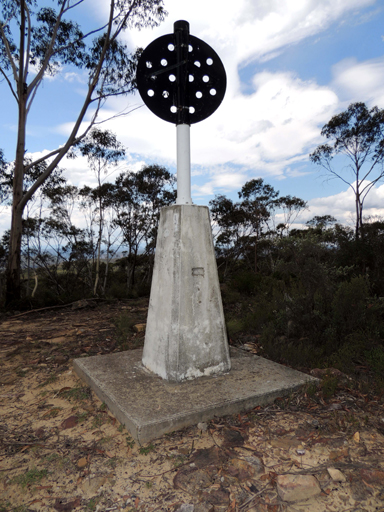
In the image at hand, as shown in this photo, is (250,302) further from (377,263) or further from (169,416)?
(169,416)

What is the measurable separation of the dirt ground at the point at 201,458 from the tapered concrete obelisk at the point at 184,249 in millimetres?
670

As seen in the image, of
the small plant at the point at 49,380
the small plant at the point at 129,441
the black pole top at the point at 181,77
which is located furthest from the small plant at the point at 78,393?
the black pole top at the point at 181,77

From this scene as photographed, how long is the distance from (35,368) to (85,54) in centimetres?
1035

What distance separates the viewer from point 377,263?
7.65m

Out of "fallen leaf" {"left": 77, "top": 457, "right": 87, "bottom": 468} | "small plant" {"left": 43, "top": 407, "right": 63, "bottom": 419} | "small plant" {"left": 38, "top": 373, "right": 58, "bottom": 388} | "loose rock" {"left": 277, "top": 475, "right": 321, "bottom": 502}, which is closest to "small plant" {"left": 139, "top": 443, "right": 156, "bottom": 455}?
"fallen leaf" {"left": 77, "top": 457, "right": 87, "bottom": 468}

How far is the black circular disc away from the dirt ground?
2824 millimetres

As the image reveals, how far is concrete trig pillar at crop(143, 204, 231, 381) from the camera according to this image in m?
3.14

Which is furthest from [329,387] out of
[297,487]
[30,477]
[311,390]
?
[30,477]

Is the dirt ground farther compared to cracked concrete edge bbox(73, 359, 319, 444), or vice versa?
cracked concrete edge bbox(73, 359, 319, 444)

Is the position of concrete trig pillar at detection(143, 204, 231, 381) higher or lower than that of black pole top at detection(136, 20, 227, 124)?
lower

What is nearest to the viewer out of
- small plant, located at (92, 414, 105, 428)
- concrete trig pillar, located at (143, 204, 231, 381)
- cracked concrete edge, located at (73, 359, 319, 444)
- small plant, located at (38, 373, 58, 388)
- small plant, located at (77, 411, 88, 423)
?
cracked concrete edge, located at (73, 359, 319, 444)

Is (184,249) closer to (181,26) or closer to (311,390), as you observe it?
(311,390)

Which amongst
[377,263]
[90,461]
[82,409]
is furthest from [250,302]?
[90,461]

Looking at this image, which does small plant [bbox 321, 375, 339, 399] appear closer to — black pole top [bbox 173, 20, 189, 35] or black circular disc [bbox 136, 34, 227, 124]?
black circular disc [bbox 136, 34, 227, 124]
